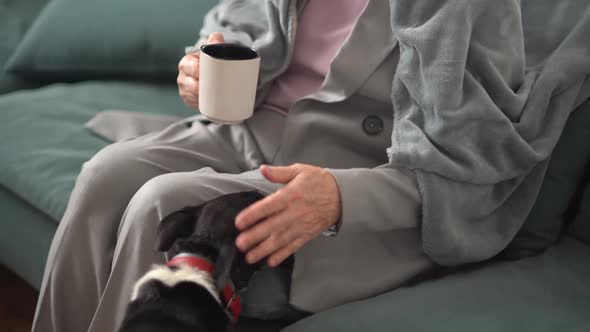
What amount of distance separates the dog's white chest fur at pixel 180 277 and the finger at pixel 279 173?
0.57 ft

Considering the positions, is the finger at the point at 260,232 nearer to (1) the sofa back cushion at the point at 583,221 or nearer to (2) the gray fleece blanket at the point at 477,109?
(2) the gray fleece blanket at the point at 477,109

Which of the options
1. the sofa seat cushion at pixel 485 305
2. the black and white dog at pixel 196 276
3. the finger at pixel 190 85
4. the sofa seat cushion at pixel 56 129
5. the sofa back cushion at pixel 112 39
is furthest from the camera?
the sofa back cushion at pixel 112 39

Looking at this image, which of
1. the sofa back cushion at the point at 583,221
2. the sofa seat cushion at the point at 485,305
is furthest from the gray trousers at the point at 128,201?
the sofa back cushion at the point at 583,221

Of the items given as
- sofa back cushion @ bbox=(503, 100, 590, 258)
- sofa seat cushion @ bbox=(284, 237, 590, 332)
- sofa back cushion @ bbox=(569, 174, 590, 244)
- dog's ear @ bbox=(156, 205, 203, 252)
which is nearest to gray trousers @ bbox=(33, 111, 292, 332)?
dog's ear @ bbox=(156, 205, 203, 252)

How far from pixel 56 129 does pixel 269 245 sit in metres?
0.88

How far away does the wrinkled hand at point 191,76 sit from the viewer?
50.6 inches

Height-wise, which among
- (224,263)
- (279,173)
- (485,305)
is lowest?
(485,305)

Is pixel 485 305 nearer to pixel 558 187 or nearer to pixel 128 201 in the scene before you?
pixel 558 187

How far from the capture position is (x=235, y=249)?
93 centimetres

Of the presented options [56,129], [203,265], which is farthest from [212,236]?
[56,129]

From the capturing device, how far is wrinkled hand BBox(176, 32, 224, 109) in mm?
1286

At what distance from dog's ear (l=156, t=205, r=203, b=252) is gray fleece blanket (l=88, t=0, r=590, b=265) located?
35cm

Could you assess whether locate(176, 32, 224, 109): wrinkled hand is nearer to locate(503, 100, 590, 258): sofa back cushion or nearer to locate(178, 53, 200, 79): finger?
locate(178, 53, 200, 79): finger

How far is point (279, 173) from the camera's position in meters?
0.94
